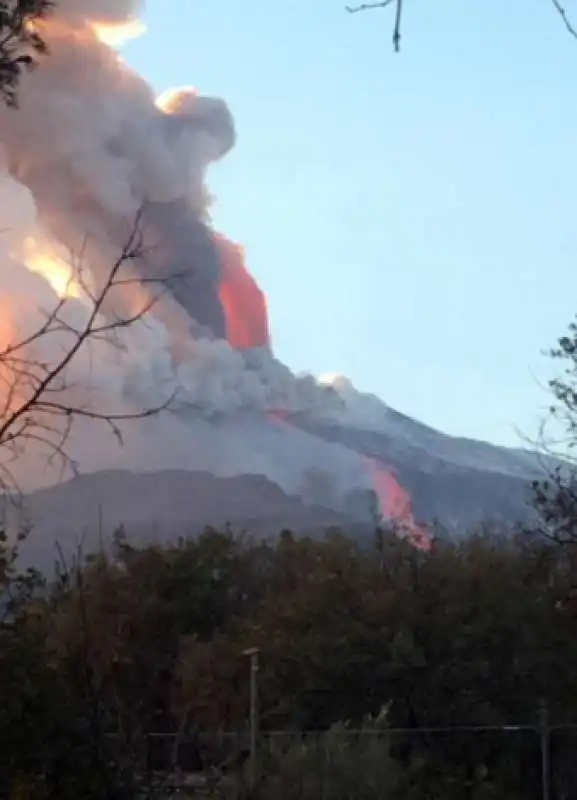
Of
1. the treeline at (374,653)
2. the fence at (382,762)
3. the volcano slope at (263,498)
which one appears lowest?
the fence at (382,762)

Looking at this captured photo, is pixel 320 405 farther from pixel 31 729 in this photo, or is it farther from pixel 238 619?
pixel 31 729

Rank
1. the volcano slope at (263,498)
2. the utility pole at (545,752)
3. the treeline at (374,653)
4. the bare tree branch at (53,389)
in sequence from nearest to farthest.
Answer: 1. the bare tree branch at (53,389)
2. the utility pole at (545,752)
3. the treeline at (374,653)
4. the volcano slope at (263,498)

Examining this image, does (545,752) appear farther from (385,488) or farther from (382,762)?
(385,488)

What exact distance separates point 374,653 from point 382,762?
425 cm

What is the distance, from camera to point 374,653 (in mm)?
15453

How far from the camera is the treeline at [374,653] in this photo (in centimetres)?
1314

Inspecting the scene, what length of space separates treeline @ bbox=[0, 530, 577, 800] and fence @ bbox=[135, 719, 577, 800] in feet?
0.08

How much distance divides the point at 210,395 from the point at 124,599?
5194 centimetres

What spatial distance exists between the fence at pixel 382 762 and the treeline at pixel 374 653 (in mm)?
25

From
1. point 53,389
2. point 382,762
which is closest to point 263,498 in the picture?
point 382,762

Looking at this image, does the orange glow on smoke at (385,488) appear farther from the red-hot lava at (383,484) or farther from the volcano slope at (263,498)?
the volcano slope at (263,498)

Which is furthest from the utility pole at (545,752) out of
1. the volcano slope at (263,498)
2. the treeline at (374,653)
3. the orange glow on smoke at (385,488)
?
the orange glow on smoke at (385,488)

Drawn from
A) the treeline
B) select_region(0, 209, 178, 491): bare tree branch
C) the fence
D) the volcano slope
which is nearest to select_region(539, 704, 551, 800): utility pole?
the fence

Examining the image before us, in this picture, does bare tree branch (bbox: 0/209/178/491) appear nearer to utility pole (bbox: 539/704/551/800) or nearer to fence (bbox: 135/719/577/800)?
fence (bbox: 135/719/577/800)
